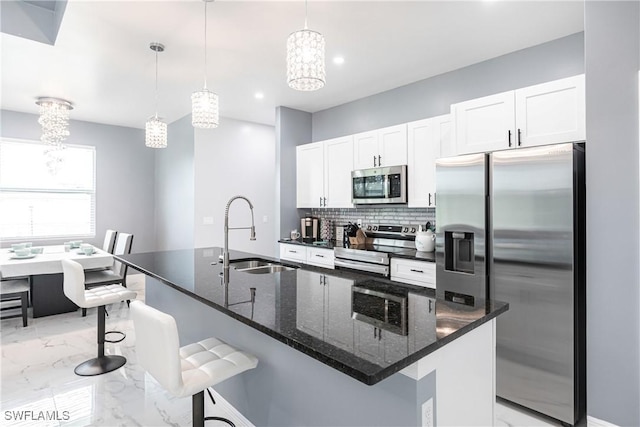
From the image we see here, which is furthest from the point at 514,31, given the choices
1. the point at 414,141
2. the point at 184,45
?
the point at 184,45

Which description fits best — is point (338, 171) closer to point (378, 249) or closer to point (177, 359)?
point (378, 249)

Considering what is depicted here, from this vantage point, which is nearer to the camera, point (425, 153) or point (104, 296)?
point (104, 296)

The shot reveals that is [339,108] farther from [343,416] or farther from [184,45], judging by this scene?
[343,416]

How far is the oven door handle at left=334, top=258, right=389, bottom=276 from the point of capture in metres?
3.40

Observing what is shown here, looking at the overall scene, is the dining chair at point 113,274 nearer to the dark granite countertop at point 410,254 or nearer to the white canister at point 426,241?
the dark granite countertop at point 410,254

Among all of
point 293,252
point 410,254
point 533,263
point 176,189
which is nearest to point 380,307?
point 533,263

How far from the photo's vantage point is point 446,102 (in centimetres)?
363

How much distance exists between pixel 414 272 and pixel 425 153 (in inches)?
46.7

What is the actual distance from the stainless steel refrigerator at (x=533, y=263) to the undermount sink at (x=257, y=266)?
1.24 meters

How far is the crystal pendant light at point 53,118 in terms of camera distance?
456 centimetres

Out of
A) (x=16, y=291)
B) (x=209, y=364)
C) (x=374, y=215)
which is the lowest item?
(x=16, y=291)

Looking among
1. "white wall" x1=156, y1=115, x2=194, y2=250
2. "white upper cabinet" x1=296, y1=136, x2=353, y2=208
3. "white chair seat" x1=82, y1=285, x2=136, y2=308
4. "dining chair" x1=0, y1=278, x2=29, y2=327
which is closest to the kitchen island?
"white chair seat" x1=82, y1=285, x2=136, y2=308

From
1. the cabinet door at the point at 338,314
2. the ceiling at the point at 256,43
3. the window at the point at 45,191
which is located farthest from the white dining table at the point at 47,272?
the cabinet door at the point at 338,314

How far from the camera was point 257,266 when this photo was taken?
2791 mm
